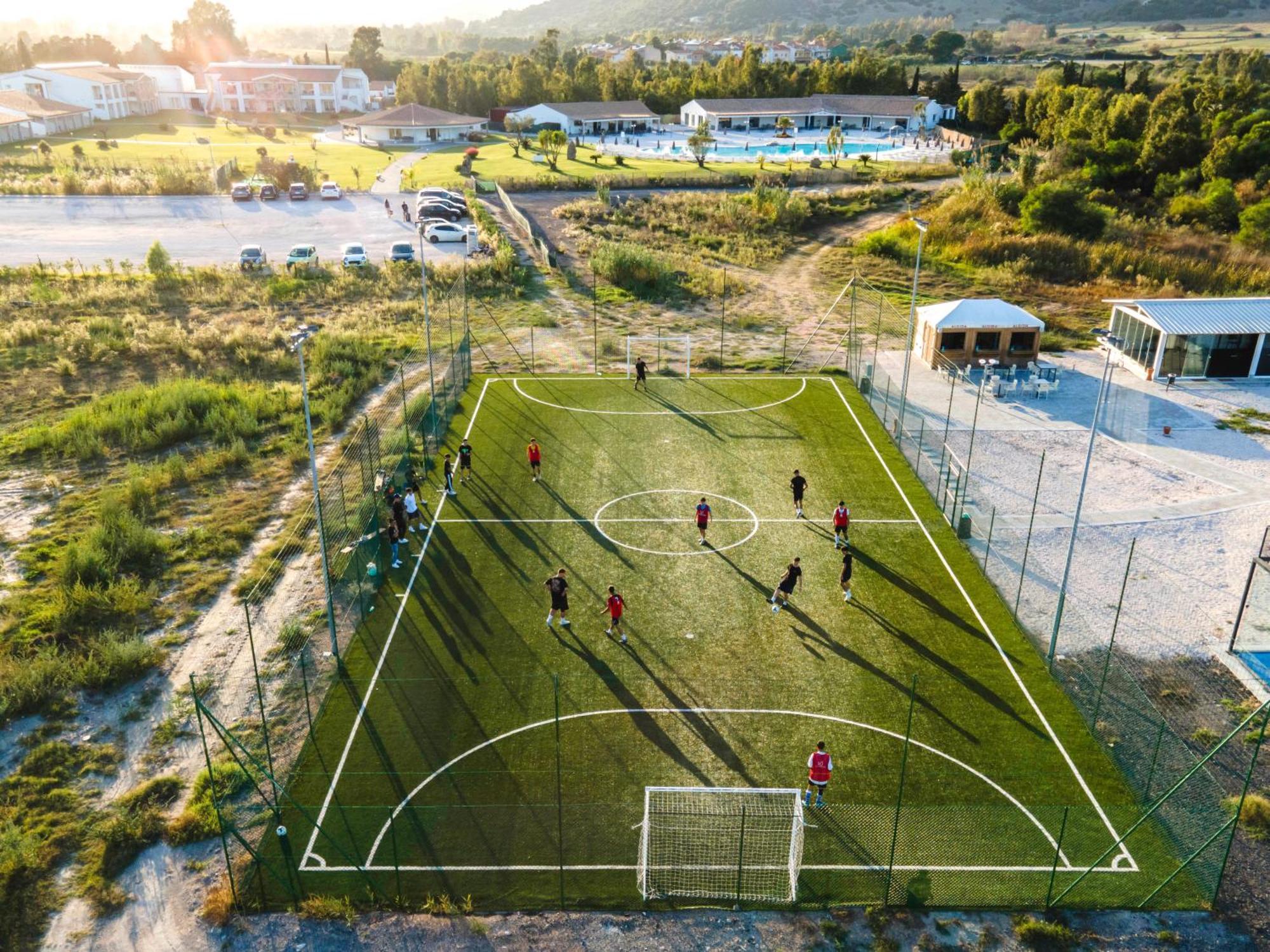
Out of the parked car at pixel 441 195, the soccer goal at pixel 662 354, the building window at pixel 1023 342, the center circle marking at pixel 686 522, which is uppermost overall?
the parked car at pixel 441 195

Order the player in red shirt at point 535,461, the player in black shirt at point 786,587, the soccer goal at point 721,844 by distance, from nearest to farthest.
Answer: the soccer goal at point 721,844 < the player in black shirt at point 786,587 < the player in red shirt at point 535,461

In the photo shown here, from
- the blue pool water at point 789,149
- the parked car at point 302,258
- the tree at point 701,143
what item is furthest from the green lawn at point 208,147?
the blue pool water at point 789,149

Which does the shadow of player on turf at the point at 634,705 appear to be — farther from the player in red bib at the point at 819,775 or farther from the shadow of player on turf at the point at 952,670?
the shadow of player on turf at the point at 952,670

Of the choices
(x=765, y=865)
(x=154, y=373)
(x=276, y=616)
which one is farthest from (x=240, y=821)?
(x=154, y=373)

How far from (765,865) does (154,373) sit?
3273cm

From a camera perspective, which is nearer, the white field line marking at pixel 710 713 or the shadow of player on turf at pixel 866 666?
the white field line marking at pixel 710 713

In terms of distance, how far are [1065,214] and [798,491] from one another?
4015 centimetres

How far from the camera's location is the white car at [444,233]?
59062 millimetres

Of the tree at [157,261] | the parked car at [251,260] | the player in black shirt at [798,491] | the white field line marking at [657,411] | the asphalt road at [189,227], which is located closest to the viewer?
the player in black shirt at [798,491]

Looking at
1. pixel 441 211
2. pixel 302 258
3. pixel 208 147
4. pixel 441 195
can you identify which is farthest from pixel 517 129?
pixel 302 258

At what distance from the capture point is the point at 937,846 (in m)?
15.4

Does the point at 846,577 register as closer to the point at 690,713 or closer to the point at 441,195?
the point at 690,713

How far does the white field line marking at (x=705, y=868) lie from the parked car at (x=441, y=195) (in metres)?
57.8

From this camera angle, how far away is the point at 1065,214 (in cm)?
5591
